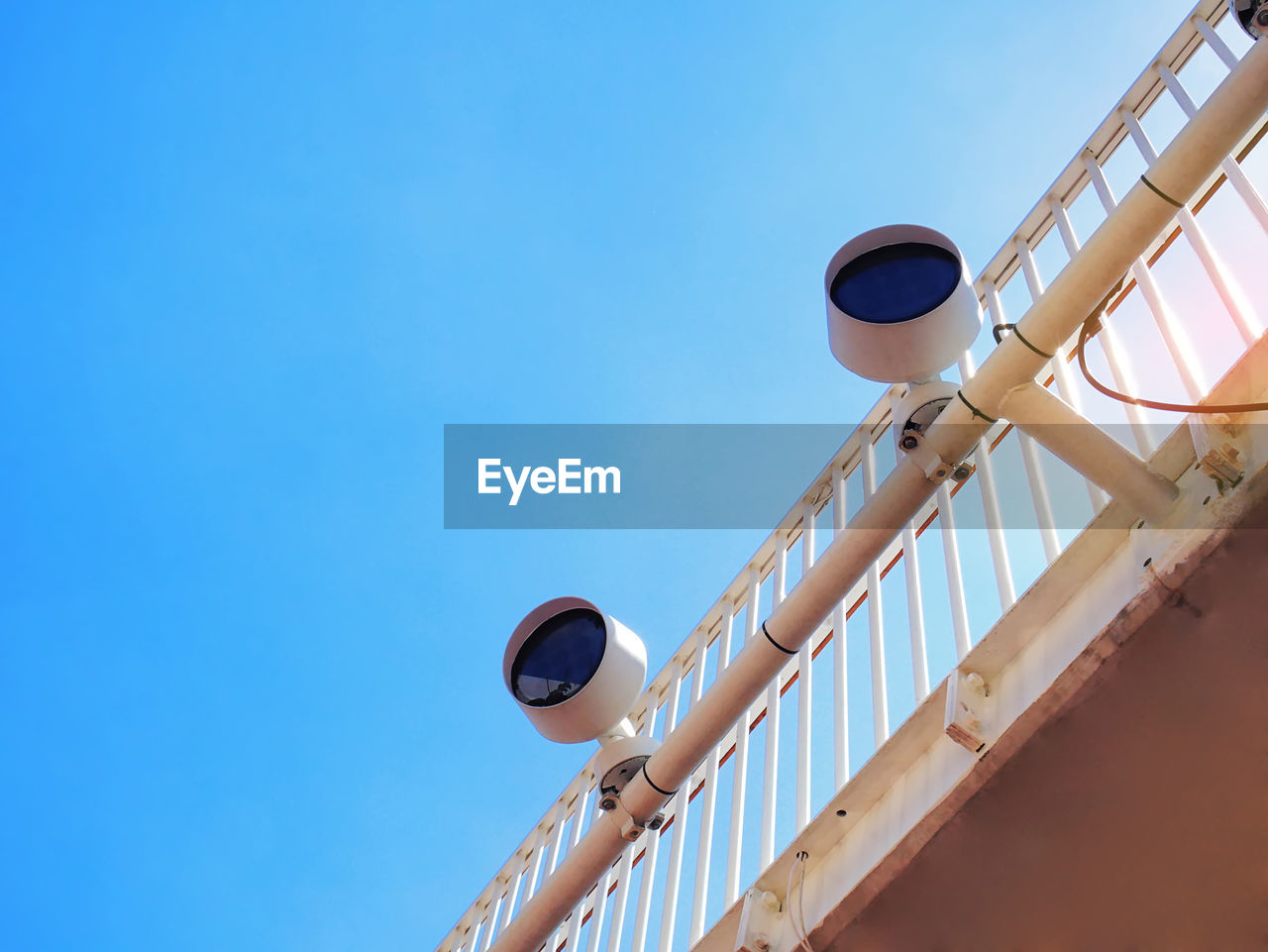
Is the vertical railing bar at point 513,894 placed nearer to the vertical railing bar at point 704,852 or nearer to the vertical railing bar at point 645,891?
the vertical railing bar at point 645,891

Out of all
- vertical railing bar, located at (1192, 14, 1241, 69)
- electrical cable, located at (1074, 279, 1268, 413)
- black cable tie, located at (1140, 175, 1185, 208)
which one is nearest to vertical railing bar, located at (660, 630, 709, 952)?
electrical cable, located at (1074, 279, 1268, 413)

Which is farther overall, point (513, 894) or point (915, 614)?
point (513, 894)

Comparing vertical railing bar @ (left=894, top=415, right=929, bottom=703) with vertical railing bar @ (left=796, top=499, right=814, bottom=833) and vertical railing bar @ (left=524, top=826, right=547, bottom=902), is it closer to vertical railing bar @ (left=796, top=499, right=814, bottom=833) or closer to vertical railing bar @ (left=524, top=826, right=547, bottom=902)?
vertical railing bar @ (left=796, top=499, right=814, bottom=833)

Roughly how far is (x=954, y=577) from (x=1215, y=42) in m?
1.63

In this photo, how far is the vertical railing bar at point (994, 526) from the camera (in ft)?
8.41

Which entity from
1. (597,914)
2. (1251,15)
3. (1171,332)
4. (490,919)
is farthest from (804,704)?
(490,919)

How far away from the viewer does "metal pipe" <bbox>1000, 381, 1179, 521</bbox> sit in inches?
Answer: 85.1

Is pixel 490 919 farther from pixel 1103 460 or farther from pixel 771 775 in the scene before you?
pixel 1103 460

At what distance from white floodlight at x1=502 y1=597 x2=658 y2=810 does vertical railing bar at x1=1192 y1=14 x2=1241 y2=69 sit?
2111 mm

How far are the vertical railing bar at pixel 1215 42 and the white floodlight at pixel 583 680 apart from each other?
2.11m

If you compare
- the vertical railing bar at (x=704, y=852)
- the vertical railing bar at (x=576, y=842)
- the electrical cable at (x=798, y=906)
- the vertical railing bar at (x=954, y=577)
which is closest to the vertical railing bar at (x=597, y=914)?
the vertical railing bar at (x=576, y=842)

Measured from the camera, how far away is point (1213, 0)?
3227mm

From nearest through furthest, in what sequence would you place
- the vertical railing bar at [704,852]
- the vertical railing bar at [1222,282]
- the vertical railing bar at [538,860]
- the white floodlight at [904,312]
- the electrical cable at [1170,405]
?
the electrical cable at [1170,405], the vertical railing bar at [1222,282], the white floodlight at [904,312], the vertical railing bar at [704,852], the vertical railing bar at [538,860]

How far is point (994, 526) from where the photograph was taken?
A: 107 inches
